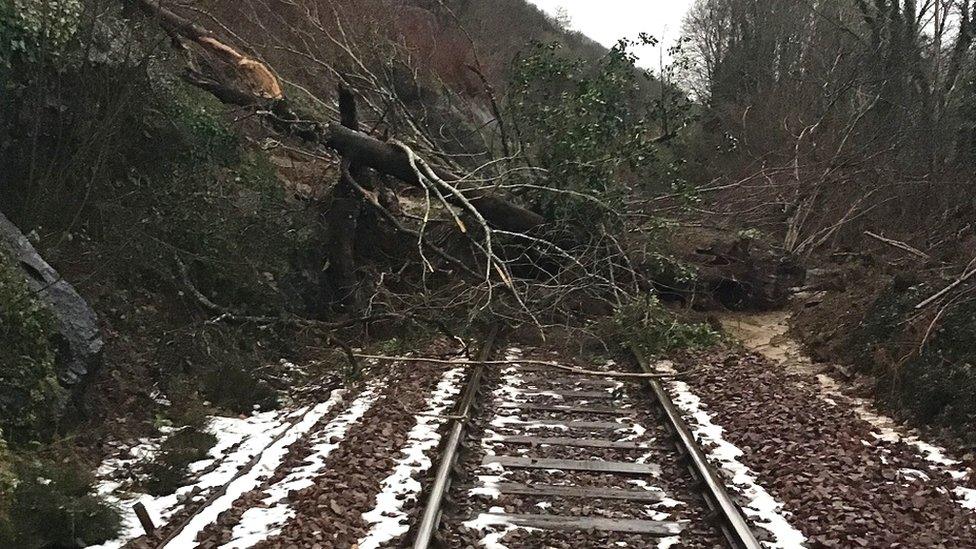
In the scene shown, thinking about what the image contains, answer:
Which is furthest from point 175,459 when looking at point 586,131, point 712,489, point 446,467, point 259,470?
point 586,131

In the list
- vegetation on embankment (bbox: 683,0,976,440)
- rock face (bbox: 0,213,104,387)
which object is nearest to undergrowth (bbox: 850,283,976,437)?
vegetation on embankment (bbox: 683,0,976,440)

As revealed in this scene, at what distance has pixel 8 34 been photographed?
7.27 m

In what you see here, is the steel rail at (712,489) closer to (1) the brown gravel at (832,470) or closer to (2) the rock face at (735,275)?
(1) the brown gravel at (832,470)

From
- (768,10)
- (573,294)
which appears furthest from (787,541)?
(768,10)

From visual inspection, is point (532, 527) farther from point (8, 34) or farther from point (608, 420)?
point (8, 34)

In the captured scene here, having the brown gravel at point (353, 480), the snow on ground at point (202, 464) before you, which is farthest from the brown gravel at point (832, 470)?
the snow on ground at point (202, 464)

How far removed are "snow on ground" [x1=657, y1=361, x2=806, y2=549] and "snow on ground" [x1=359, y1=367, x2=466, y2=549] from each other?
7.91ft

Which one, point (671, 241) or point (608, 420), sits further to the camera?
point (671, 241)

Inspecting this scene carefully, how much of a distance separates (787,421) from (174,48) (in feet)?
34.2

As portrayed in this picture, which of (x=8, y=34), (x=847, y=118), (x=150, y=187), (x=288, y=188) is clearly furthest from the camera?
(x=847, y=118)

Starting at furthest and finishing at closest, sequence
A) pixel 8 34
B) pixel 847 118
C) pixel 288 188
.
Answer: pixel 847 118
pixel 288 188
pixel 8 34

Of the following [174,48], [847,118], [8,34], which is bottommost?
[8,34]

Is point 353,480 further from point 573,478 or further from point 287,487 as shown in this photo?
point 573,478

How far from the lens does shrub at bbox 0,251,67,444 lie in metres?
5.52
